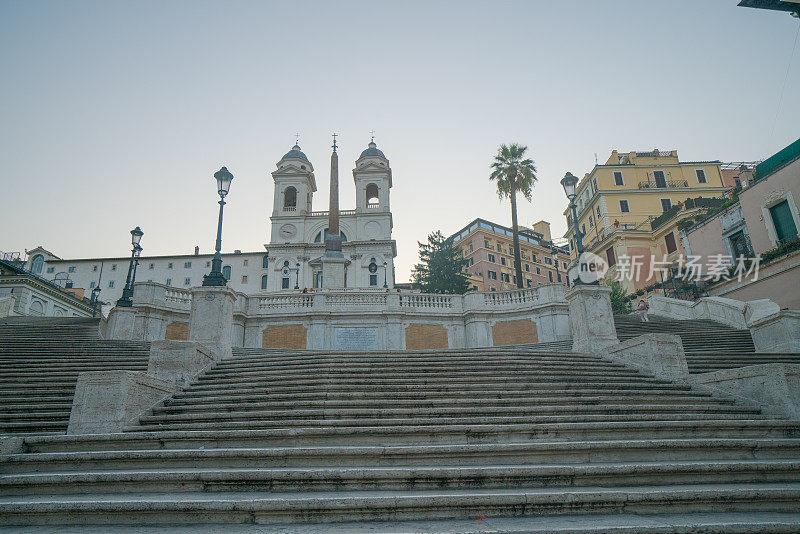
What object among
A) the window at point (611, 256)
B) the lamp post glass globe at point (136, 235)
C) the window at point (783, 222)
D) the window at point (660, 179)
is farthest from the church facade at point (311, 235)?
the window at point (783, 222)

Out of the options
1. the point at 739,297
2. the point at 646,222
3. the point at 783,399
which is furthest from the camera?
the point at 646,222

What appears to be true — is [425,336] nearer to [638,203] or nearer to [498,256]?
[638,203]

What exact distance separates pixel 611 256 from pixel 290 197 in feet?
133

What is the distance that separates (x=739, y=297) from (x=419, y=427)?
27582mm

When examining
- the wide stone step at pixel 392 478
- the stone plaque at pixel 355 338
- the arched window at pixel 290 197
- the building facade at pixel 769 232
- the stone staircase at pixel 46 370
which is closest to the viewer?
the wide stone step at pixel 392 478

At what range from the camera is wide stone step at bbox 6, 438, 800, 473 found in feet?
19.5

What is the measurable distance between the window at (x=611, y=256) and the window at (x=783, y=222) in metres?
16.8

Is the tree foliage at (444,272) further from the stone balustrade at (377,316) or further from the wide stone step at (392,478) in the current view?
the wide stone step at (392,478)

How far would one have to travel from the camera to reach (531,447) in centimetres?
609

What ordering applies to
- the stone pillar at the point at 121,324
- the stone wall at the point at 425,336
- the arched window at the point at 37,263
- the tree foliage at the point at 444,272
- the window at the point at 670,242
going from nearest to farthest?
1. the stone pillar at the point at 121,324
2. the stone wall at the point at 425,336
3. the window at the point at 670,242
4. the tree foliage at the point at 444,272
5. the arched window at the point at 37,263

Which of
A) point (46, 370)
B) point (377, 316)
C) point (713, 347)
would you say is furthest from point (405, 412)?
point (377, 316)

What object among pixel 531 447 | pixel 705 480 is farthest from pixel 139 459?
pixel 705 480

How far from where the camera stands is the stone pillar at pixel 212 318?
1278cm

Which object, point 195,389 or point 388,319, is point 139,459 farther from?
point 388,319
